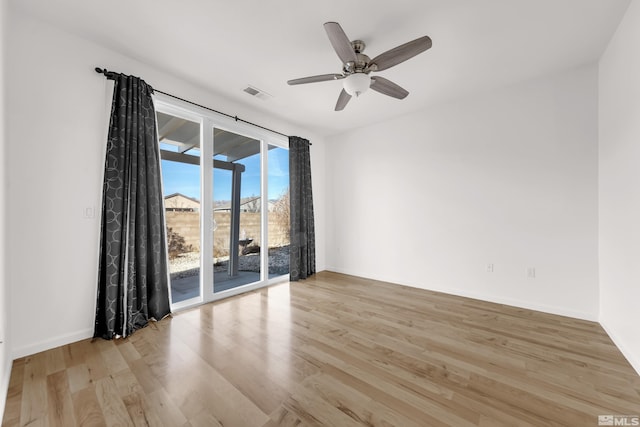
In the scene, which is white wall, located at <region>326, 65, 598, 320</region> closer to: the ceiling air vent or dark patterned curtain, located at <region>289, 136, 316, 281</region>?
dark patterned curtain, located at <region>289, 136, 316, 281</region>

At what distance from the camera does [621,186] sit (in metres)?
2.12

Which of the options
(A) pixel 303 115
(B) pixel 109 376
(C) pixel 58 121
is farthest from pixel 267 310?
(A) pixel 303 115

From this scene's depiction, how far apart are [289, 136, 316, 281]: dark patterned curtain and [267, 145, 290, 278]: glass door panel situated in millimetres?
213

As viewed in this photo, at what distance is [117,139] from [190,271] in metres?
1.71

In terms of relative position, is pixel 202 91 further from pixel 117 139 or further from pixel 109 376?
pixel 109 376

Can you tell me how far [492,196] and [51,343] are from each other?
191 inches

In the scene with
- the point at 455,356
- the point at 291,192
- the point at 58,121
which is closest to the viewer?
the point at 455,356

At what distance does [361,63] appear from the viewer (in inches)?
84.4

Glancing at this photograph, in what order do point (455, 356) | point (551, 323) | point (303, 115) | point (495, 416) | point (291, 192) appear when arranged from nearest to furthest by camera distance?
point (495, 416) < point (455, 356) < point (551, 323) < point (303, 115) < point (291, 192)

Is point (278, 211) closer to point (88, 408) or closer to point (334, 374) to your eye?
point (334, 374)

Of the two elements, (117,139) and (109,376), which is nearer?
(109,376)

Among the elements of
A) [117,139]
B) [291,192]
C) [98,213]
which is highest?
[117,139]

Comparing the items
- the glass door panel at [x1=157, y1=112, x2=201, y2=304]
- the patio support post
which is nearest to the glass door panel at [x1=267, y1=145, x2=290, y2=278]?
the patio support post

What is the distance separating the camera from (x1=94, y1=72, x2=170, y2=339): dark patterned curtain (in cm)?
231
